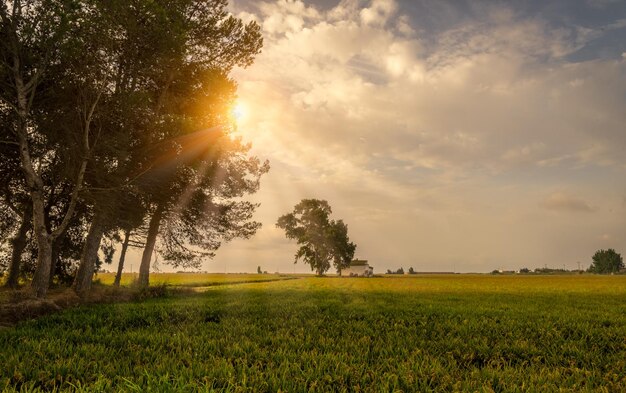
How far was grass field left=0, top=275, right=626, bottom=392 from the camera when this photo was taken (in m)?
5.53

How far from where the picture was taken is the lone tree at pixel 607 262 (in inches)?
7436

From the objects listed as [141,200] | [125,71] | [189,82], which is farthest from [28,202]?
[189,82]

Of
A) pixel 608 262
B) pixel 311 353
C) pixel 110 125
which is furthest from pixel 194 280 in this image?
pixel 608 262

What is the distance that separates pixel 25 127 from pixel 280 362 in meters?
15.4

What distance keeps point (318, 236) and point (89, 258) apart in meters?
64.7

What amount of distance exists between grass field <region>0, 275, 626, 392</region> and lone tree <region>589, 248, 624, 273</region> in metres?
221

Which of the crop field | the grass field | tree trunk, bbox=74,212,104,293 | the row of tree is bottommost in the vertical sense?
the crop field

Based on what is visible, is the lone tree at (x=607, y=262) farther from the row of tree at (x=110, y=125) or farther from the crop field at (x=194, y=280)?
the row of tree at (x=110, y=125)

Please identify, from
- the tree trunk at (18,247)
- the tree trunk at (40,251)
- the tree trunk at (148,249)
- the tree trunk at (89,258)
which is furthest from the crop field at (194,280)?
the tree trunk at (40,251)

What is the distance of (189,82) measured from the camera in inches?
927

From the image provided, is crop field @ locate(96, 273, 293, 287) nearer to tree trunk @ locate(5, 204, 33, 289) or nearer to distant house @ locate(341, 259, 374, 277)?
tree trunk @ locate(5, 204, 33, 289)

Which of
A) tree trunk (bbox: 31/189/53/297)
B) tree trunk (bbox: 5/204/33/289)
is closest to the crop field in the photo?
tree trunk (bbox: 5/204/33/289)

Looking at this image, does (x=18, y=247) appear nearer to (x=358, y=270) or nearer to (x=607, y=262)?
(x=358, y=270)

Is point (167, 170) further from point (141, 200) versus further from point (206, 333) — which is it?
point (206, 333)
